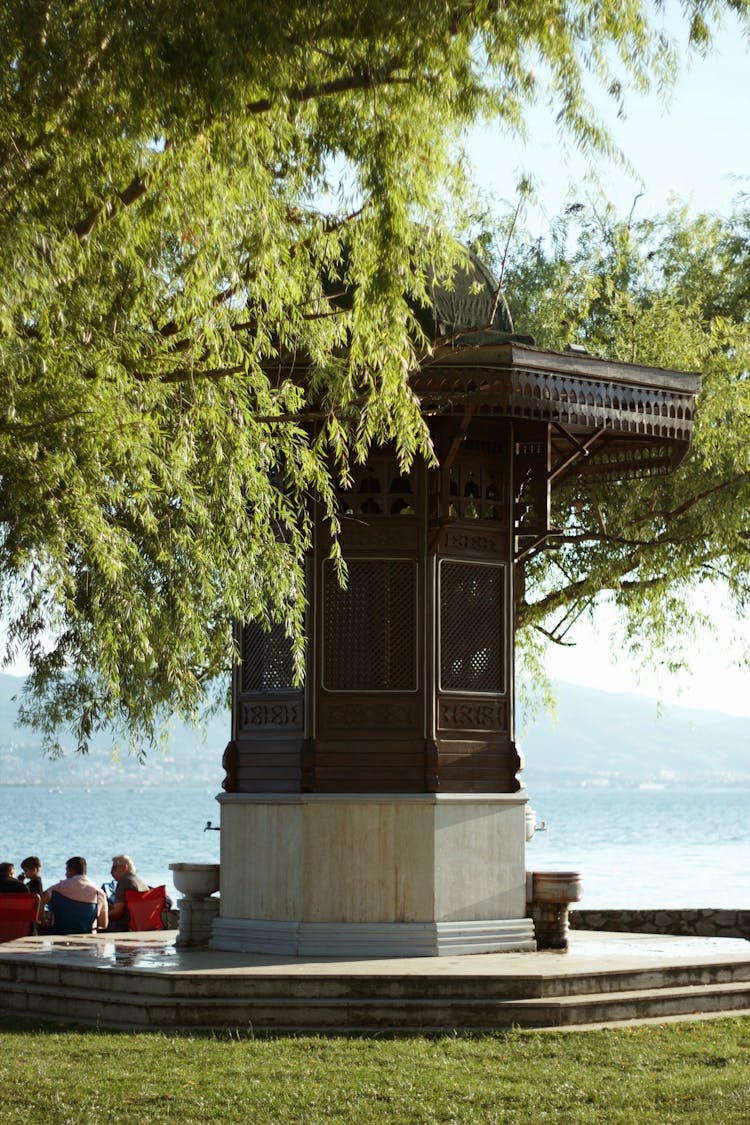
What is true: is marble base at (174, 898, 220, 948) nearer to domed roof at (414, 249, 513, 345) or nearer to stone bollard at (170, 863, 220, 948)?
stone bollard at (170, 863, 220, 948)

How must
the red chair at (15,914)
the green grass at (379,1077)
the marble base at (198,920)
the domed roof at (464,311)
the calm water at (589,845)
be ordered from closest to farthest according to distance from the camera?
the green grass at (379,1077) → the domed roof at (464,311) → the marble base at (198,920) → the red chair at (15,914) → the calm water at (589,845)

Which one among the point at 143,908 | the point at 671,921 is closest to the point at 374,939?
the point at 143,908

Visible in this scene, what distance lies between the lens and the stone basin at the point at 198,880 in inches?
533

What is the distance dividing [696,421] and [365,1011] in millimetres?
7633

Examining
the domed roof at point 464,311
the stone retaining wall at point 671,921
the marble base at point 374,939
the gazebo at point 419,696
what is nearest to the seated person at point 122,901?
the gazebo at point 419,696

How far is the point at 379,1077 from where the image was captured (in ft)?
29.9

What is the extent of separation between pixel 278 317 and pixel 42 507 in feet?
6.41

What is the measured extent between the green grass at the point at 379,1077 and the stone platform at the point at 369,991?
361mm

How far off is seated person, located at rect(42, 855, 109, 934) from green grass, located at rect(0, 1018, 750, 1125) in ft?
13.3

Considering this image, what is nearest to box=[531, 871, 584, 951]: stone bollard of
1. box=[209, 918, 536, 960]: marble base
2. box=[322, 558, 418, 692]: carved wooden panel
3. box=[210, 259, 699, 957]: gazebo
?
box=[210, 259, 699, 957]: gazebo

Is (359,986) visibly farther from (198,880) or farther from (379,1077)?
(198,880)

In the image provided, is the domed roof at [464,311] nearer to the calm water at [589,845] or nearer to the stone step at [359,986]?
the stone step at [359,986]

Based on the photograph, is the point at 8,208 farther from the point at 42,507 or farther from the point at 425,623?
the point at 425,623

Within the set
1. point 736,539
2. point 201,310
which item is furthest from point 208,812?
point 201,310
